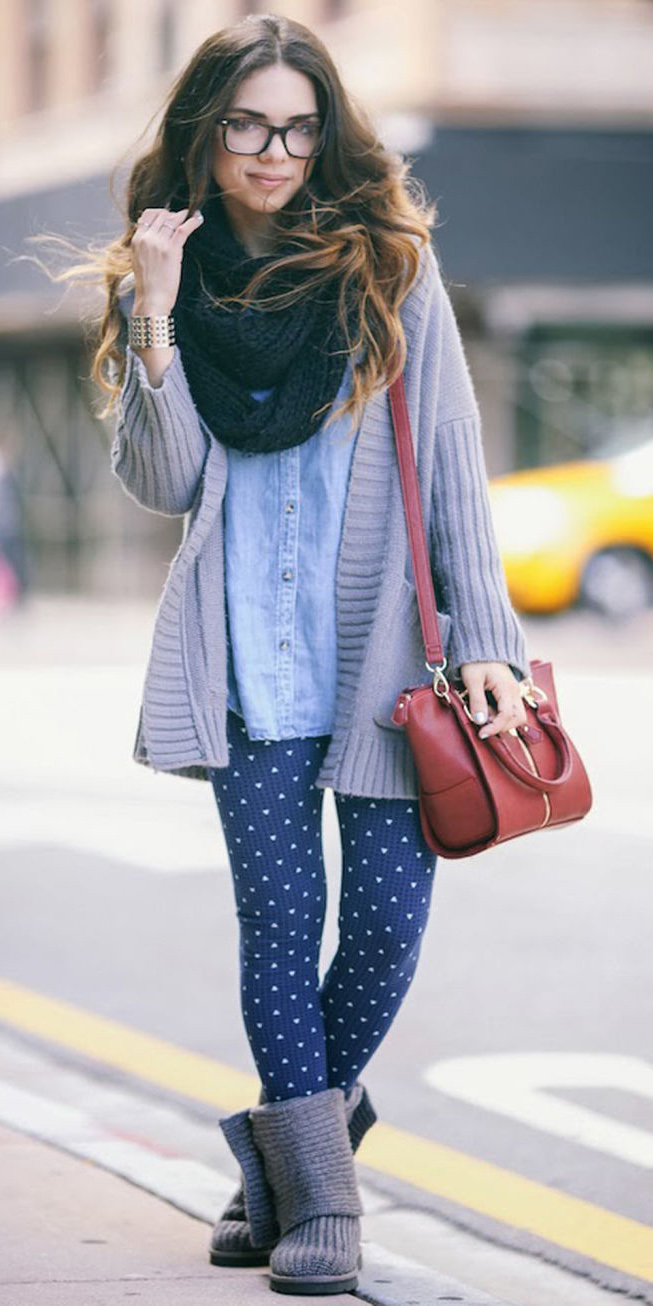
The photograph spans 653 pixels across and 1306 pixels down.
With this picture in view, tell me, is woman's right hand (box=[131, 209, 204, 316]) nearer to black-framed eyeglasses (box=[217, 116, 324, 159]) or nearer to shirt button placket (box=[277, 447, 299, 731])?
black-framed eyeglasses (box=[217, 116, 324, 159])

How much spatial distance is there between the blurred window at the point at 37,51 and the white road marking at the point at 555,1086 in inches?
881

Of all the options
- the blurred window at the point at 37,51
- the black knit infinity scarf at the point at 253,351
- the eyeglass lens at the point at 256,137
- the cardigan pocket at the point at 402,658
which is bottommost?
the cardigan pocket at the point at 402,658

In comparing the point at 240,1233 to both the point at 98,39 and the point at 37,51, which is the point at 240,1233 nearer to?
the point at 98,39

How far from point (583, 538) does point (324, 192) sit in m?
13.4

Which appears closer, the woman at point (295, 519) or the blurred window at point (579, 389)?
the woman at point (295, 519)

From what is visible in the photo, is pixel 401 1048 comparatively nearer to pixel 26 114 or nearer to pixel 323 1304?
pixel 323 1304

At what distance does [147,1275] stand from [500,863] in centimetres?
394

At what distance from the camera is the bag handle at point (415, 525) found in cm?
336

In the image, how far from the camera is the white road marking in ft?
14.6

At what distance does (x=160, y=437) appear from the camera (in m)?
3.34

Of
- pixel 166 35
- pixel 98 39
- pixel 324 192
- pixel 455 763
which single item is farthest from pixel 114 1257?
pixel 98 39

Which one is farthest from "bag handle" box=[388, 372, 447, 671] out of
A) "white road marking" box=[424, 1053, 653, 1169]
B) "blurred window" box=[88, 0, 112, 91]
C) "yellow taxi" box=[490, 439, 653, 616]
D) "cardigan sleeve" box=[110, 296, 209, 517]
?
"blurred window" box=[88, 0, 112, 91]

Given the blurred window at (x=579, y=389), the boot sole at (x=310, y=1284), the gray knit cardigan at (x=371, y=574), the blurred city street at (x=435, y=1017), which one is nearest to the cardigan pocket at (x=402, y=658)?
the gray knit cardigan at (x=371, y=574)

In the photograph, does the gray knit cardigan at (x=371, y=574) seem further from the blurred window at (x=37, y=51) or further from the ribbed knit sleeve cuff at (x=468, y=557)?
the blurred window at (x=37, y=51)
